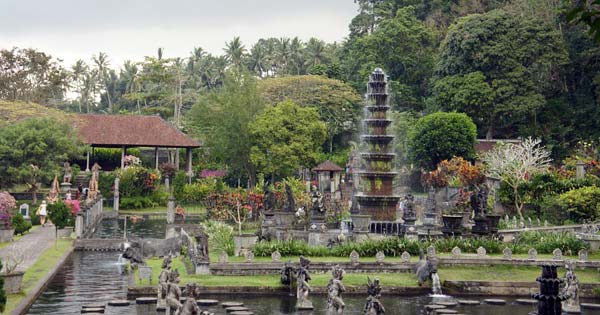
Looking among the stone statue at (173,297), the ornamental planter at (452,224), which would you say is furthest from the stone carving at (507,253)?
the stone statue at (173,297)

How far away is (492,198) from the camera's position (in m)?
51.8

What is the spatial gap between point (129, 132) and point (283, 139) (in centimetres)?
1505

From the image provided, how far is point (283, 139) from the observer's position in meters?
63.3

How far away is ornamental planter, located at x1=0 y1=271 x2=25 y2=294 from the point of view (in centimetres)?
2573

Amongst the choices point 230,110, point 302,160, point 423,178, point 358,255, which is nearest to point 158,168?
point 230,110

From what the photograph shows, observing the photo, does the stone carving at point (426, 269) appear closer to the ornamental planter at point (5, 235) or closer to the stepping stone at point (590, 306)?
the stepping stone at point (590, 306)

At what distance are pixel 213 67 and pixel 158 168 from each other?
41.4 metres

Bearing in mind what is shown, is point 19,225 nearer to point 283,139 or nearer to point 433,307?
point 283,139

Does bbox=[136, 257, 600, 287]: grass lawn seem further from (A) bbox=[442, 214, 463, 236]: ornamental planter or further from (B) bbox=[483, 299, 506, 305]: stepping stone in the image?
(A) bbox=[442, 214, 463, 236]: ornamental planter

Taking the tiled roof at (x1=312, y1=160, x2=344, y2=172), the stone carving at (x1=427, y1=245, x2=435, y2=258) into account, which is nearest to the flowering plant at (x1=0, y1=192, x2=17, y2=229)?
the stone carving at (x1=427, y1=245, x2=435, y2=258)

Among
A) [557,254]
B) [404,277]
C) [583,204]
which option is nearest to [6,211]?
[404,277]

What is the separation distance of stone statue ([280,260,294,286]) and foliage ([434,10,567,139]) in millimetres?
40082

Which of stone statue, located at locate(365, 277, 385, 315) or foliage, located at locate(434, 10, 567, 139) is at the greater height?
foliage, located at locate(434, 10, 567, 139)

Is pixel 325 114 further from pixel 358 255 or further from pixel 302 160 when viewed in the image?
pixel 358 255
